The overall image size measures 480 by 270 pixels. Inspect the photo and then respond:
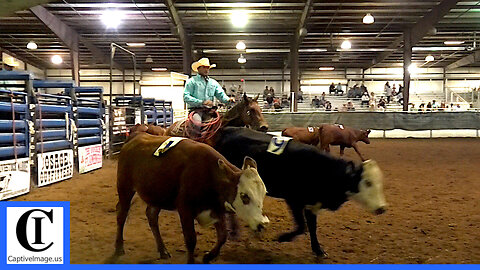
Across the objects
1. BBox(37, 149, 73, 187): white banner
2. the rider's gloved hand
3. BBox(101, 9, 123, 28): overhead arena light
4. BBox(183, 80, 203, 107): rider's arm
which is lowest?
BBox(37, 149, 73, 187): white banner

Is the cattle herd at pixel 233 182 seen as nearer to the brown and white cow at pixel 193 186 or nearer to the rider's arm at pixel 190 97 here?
the brown and white cow at pixel 193 186

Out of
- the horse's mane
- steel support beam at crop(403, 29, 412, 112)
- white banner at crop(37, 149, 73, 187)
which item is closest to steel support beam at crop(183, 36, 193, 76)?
steel support beam at crop(403, 29, 412, 112)

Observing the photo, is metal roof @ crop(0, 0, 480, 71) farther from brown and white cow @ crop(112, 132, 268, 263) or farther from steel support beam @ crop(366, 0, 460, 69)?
brown and white cow @ crop(112, 132, 268, 263)

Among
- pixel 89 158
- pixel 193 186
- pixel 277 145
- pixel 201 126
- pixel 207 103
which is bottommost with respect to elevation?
pixel 89 158

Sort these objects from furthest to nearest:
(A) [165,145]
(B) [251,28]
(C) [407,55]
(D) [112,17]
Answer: (C) [407,55], (B) [251,28], (D) [112,17], (A) [165,145]

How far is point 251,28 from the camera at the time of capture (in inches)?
791

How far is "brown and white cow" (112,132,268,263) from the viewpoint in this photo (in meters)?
3.01

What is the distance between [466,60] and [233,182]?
3060 centimetres

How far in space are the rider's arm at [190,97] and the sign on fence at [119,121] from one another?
637 cm

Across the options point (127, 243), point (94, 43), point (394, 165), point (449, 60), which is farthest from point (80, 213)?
point (449, 60)

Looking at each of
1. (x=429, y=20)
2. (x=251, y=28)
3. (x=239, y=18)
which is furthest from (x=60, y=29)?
(x=429, y=20)

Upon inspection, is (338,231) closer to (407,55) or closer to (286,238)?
(286,238)

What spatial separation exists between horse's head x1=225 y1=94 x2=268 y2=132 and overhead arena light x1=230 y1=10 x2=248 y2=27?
13.5 meters

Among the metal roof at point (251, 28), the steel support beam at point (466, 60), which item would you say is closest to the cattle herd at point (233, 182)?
the metal roof at point (251, 28)
